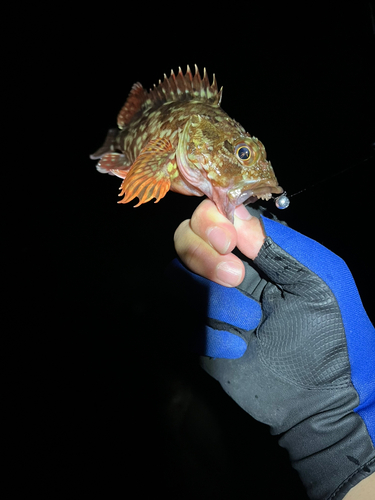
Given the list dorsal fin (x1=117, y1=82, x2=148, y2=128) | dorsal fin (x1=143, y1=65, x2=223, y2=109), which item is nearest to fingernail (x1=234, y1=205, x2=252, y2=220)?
dorsal fin (x1=143, y1=65, x2=223, y2=109)

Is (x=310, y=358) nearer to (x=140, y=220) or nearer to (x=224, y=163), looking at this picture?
(x=224, y=163)

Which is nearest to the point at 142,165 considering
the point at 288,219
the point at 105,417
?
the point at 288,219

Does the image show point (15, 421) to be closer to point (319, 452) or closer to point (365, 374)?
point (319, 452)

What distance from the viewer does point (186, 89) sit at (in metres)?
1.68

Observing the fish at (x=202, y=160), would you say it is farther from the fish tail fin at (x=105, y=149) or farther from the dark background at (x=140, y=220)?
the dark background at (x=140, y=220)

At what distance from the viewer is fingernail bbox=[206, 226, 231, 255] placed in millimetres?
1301

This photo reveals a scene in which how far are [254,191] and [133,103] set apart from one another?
4.56 feet

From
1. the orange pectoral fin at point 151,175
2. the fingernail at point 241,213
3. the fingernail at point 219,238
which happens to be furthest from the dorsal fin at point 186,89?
the fingernail at point 219,238

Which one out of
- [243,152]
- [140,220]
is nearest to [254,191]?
[243,152]

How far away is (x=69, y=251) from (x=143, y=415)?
2162 millimetres

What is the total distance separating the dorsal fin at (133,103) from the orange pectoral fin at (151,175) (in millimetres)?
795

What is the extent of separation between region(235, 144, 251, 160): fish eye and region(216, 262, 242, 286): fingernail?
530 mm

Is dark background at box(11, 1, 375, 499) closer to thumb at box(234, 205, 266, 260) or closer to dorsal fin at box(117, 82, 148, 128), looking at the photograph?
dorsal fin at box(117, 82, 148, 128)

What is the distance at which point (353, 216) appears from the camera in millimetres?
2744
